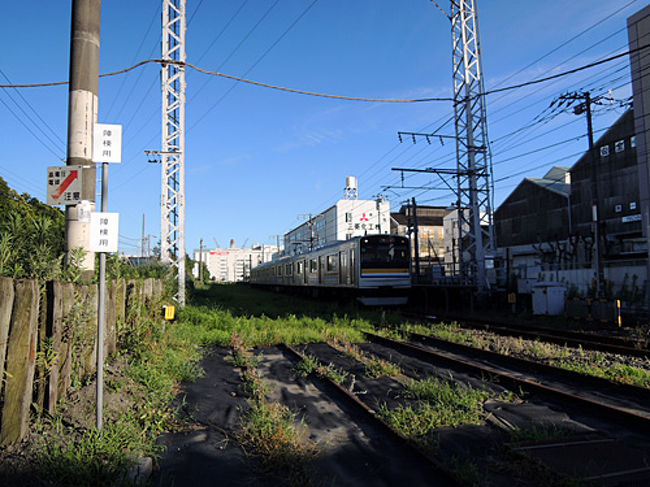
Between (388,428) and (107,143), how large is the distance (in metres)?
3.83

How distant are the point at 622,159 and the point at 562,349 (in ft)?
97.4

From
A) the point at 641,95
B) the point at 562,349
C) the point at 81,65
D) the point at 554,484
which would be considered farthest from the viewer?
the point at 641,95

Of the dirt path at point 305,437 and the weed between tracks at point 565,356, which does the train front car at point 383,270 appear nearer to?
the weed between tracks at point 565,356

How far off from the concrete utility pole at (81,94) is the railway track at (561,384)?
578 centimetres

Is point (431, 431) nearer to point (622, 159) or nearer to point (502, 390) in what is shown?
point (502, 390)

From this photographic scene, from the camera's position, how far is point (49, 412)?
4.04 meters

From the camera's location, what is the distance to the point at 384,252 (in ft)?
58.9

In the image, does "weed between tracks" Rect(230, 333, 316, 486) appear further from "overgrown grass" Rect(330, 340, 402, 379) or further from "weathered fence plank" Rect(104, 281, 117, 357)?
"weathered fence plank" Rect(104, 281, 117, 357)

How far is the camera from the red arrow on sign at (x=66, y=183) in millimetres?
4258

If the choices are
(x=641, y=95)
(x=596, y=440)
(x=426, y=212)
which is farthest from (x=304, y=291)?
(x=426, y=212)

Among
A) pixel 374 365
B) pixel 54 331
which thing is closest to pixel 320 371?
pixel 374 365

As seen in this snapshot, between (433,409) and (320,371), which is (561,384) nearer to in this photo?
(433,409)

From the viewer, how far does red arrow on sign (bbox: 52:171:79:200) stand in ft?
14.0

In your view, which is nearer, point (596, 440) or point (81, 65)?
point (596, 440)
